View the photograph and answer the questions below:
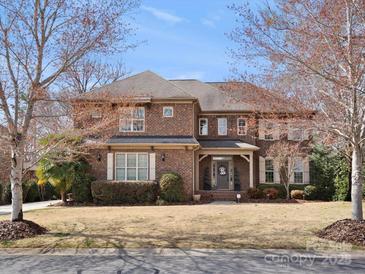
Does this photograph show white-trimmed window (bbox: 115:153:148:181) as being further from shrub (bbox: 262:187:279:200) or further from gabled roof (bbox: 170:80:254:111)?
shrub (bbox: 262:187:279:200)

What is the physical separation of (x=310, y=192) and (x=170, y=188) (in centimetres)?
887

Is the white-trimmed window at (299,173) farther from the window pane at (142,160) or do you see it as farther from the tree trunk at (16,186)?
the tree trunk at (16,186)

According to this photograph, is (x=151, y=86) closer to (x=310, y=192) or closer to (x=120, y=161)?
(x=120, y=161)

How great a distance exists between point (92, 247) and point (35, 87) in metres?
4.61

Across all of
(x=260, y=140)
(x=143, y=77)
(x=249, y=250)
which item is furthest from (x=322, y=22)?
(x=260, y=140)

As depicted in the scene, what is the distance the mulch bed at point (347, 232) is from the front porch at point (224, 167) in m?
13.7

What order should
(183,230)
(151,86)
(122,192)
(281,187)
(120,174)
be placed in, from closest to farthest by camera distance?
1. (183,230)
2. (122,192)
3. (120,174)
4. (151,86)
5. (281,187)

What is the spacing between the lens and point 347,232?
894 centimetres

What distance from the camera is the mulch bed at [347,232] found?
8617 mm

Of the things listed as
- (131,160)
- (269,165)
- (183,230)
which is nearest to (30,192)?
(131,160)

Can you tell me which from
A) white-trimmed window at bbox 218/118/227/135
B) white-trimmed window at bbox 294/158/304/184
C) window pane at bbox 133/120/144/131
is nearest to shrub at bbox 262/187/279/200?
white-trimmed window at bbox 294/158/304/184

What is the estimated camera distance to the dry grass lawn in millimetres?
8797

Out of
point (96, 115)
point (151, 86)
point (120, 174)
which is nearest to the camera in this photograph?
point (96, 115)

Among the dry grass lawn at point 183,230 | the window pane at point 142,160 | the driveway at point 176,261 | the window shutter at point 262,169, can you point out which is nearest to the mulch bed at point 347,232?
the dry grass lawn at point 183,230
